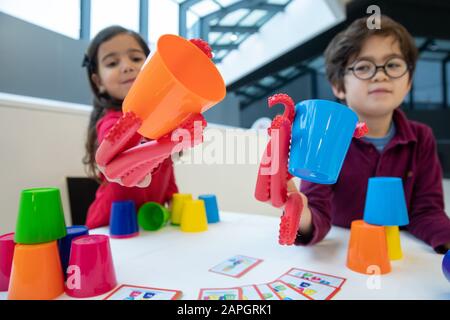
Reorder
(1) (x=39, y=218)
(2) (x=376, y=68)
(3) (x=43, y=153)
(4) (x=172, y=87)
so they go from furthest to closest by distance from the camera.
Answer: (3) (x=43, y=153)
(2) (x=376, y=68)
(1) (x=39, y=218)
(4) (x=172, y=87)

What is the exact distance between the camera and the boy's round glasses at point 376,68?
55cm

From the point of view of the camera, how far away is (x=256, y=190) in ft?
1.07

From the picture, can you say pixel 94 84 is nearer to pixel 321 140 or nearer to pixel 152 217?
pixel 152 217

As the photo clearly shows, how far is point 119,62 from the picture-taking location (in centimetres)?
63

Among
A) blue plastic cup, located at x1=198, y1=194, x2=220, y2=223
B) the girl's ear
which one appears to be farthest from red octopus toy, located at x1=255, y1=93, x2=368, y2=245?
the girl's ear

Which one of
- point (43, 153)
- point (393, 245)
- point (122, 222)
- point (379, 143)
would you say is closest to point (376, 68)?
point (379, 143)

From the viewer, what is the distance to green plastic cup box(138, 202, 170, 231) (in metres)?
0.63

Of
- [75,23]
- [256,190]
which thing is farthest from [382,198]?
[75,23]

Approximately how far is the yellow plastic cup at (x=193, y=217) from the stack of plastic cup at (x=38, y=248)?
263mm

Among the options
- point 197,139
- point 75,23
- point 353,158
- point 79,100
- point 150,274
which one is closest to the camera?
point 197,139

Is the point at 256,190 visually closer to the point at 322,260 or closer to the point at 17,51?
the point at 322,260

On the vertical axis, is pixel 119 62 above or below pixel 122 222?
above

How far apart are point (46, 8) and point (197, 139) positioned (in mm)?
716

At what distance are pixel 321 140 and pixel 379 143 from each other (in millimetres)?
449
